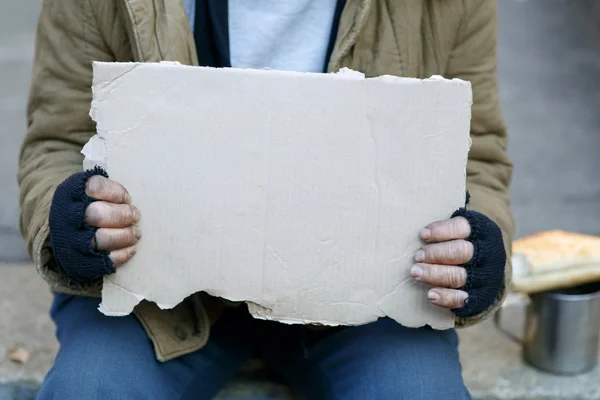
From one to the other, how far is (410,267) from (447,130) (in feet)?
0.64

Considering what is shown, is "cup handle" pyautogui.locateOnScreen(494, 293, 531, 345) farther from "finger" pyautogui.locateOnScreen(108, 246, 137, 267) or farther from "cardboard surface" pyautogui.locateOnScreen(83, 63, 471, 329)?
"finger" pyautogui.locateOnScreen(108, 246, 137, 267)

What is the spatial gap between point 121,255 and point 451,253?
45 centimetres

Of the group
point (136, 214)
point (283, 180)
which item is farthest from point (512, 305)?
point (136, 214)

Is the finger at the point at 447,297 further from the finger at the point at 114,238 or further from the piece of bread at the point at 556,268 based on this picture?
the piece of bread at the point at 556,268

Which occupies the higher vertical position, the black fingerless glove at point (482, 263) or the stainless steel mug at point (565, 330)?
the black fingerless glove at point (482, 263)

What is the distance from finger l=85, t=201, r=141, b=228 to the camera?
114 cm

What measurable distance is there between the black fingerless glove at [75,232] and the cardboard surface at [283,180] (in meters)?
0.04

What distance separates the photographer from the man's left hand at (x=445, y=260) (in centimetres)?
116

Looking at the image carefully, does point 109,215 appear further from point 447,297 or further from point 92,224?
point 447,297

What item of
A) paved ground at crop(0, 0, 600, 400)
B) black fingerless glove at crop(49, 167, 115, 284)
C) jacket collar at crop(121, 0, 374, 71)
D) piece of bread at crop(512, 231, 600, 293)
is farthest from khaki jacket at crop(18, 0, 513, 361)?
paved ground at crop(0, 0, 600, 400)

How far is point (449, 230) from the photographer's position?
1.16 metres

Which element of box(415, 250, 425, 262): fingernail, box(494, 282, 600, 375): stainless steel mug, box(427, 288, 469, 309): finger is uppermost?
box(415, 250, 425, 262): fingernail

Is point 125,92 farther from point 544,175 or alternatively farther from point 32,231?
point 544,175

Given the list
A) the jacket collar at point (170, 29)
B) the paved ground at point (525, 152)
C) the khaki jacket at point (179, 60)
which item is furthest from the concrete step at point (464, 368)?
the jacket collar at point (170, 29)
